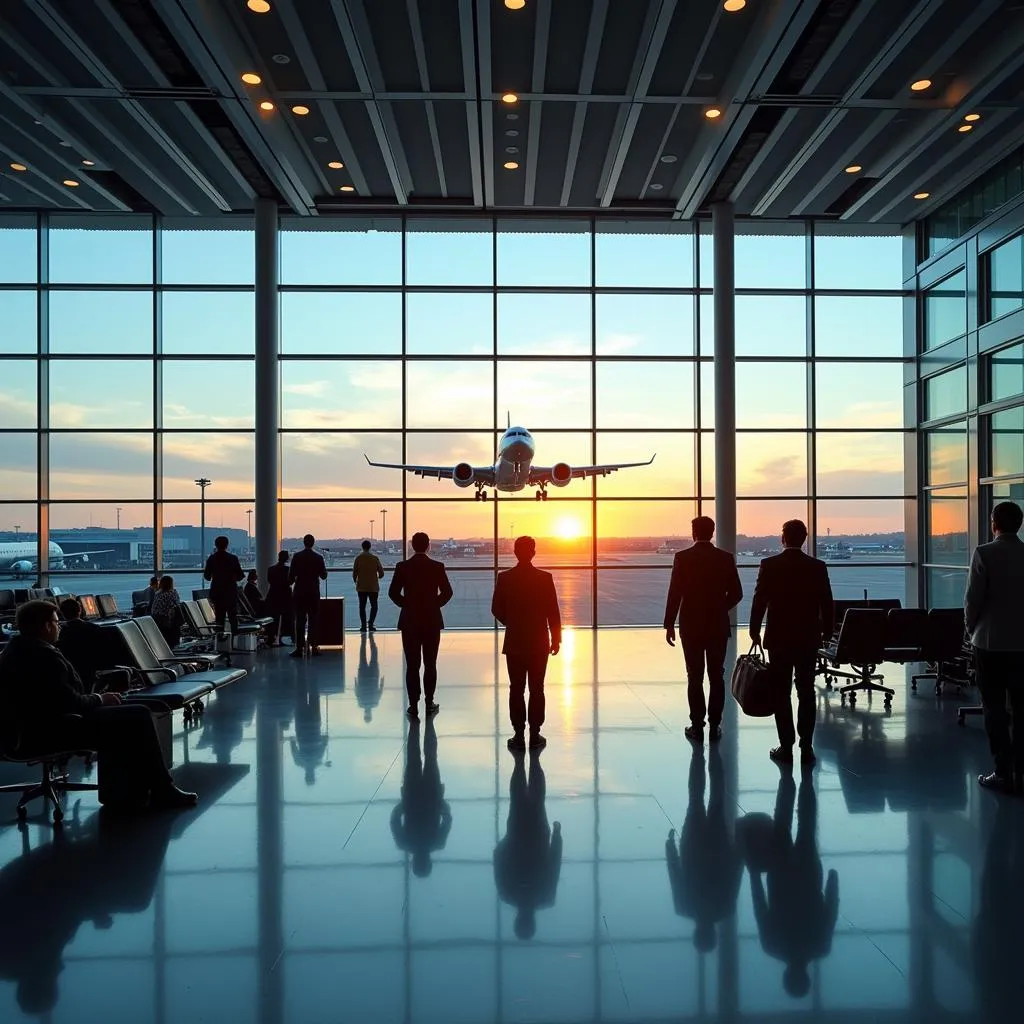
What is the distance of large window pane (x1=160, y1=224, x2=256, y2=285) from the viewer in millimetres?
14117

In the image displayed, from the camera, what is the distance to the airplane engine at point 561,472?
50.0ft

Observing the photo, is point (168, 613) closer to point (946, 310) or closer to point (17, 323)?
point (17, 323)

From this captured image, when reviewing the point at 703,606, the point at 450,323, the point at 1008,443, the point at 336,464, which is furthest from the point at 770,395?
the point at 703,606

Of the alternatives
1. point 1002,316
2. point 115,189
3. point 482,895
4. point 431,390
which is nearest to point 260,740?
point 482,895

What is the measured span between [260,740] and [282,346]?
9728mm

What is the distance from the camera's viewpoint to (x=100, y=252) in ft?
46.6

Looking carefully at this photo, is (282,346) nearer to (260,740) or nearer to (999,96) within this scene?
Answer: (260,740)

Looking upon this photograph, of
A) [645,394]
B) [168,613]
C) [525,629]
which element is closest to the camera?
[525,629]

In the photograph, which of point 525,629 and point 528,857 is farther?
point 525,629

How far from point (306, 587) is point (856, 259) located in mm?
12288

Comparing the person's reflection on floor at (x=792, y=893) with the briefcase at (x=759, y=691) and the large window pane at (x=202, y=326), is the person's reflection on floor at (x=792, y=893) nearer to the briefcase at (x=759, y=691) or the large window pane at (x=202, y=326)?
the briefcase at (x=759, y=691)

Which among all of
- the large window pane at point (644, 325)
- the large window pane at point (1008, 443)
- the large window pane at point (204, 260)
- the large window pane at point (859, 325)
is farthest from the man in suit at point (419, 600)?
the large window pane at point (859, 325)

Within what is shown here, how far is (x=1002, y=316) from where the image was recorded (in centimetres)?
1229

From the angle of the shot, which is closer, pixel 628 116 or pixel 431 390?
pixel 628 116
